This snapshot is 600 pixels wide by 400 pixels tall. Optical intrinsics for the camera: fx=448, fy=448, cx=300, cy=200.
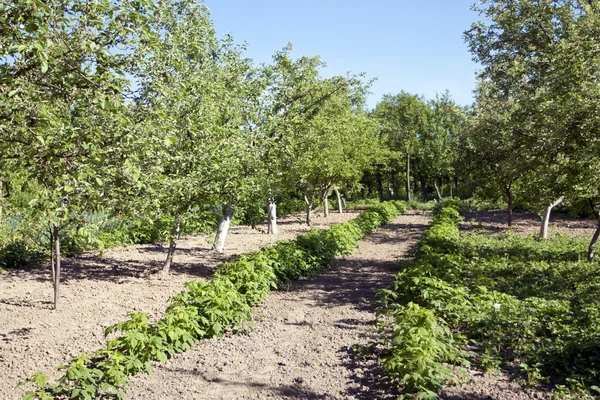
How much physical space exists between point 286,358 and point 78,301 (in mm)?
4719

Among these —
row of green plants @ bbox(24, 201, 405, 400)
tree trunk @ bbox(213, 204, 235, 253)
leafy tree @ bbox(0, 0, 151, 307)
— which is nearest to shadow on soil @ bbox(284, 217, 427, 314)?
row of green plants @ bbox(24, 201, 405, 400)

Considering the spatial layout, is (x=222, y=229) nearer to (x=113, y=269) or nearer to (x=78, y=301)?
(x=113, y=269)

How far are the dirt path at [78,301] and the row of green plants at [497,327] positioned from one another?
4.05 metres

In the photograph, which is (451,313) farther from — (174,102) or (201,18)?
(201,18)

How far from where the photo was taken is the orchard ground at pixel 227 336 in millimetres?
→ 4844

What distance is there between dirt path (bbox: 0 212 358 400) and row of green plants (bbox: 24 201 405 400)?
1.64ft

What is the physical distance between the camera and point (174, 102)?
895 cm

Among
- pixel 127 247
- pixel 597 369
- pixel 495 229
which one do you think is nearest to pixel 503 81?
pixel 495 229

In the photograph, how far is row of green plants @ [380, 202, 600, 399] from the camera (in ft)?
15.1

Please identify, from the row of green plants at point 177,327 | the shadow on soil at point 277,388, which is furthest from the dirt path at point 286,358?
the row of green plants at point 177,327

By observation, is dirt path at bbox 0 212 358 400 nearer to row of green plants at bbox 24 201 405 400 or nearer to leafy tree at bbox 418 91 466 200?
row of green plants at bbox 24 201 405 400

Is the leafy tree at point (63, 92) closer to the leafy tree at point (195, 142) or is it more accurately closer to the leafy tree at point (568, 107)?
the leafy tree at point (195, 142)

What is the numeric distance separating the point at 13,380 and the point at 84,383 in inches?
60.0

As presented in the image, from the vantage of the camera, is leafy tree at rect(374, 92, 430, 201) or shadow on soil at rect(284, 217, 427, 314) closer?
shadow on soil at rect(284, 217, 427, 314)
